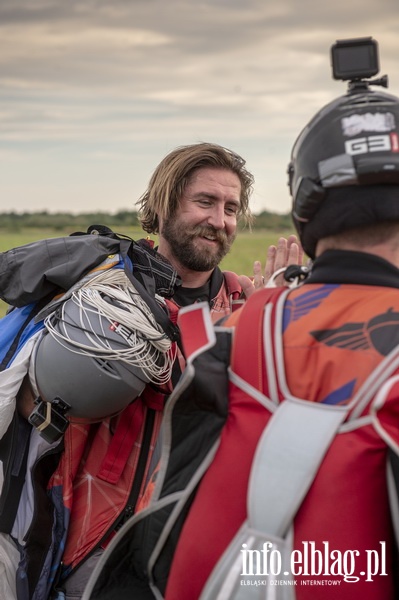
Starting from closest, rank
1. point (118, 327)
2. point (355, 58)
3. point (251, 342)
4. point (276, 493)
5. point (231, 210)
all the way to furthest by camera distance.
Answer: point (276, 493) → point (251, 342) → point (355, 58) → point (118, 327) → point (231, 210)

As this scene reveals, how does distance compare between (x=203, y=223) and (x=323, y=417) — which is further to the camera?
(x=203, y=223)

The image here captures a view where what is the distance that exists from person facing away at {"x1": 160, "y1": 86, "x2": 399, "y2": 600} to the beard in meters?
2.14

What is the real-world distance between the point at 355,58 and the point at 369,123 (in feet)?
0.68

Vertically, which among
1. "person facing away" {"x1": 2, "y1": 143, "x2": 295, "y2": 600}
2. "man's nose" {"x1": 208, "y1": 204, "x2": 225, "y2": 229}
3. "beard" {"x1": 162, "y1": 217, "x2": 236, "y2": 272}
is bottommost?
"person facing away" {"x1": 2, "y1": 143, "x2": 295, "y2": 600}

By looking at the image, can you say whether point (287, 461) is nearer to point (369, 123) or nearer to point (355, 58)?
point (369, 123)

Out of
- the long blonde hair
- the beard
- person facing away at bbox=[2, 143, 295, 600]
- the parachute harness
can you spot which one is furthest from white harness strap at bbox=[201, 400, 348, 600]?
the long blonde hair

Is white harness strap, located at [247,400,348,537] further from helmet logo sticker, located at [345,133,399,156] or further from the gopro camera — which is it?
the gopro camera

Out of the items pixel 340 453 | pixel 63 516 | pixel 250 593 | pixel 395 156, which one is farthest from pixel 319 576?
pixel 63 516

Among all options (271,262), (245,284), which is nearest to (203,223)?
(245,284)

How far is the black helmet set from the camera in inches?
62.0

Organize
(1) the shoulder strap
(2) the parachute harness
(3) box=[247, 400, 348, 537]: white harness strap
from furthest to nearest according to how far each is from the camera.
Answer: (2) the parachute harness < (1) the shoulder strap < (3) box=[247, 400, 348, 537]: white harness strap

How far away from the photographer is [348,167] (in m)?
1.60

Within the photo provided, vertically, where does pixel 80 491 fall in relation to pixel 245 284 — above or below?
below

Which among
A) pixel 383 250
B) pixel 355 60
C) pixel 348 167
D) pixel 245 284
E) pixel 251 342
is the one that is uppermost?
pixel 355 60
